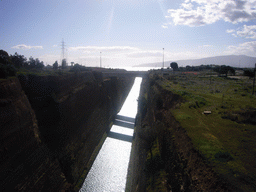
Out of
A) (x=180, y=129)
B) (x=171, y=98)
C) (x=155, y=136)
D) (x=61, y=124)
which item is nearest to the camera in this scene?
(x=180, y=129)

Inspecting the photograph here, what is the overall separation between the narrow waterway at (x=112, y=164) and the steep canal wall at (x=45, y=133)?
1360 millimetres

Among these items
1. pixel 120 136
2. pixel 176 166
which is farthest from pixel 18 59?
pixel 176 166

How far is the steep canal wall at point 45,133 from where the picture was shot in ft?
33.4

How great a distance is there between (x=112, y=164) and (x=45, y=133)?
36.8 feet

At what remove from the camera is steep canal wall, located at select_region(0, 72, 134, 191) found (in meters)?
10.2

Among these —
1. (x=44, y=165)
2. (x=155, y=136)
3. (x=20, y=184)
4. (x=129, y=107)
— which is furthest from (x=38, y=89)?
(x=129, y=107)

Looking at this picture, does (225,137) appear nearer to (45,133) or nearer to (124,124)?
(45,133)

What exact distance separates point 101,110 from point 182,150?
2197cm

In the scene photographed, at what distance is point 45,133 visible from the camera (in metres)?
14.1

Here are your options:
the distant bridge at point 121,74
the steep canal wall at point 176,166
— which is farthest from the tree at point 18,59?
the steep canal wall at point 176,166

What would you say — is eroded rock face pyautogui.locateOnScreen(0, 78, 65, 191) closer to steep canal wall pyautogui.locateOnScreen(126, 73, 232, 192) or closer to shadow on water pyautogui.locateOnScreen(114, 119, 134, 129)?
steep canal wall pyautogui.locateOnScreen(126, 73, 232, 192)

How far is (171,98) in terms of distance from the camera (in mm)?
19875

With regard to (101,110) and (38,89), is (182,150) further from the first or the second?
(101,110)

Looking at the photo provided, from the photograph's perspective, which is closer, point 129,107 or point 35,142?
point 35,142
